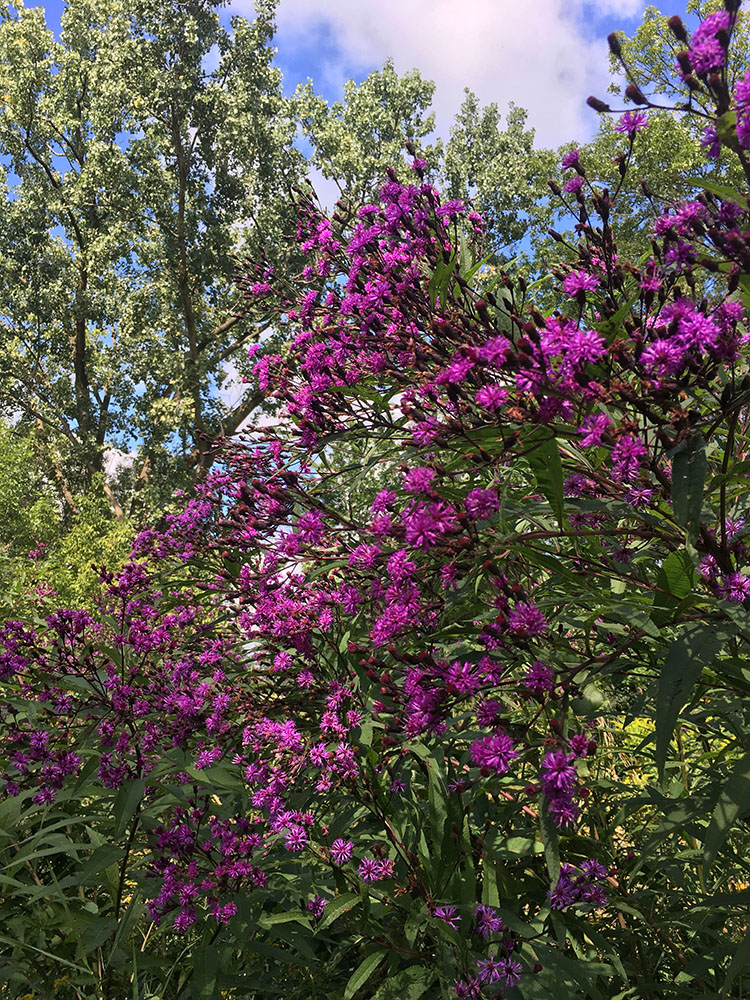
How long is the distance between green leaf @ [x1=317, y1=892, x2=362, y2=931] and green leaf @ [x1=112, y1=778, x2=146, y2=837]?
645mm

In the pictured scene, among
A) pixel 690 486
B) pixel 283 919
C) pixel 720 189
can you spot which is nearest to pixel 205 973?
pixel 283 919

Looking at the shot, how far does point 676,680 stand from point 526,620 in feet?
1.05

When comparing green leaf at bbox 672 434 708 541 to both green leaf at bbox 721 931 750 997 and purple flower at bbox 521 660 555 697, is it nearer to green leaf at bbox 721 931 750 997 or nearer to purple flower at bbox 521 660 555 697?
purple flower at bbox 521 660 555 697

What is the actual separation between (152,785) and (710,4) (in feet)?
91.0

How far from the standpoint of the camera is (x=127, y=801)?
7.28 feet

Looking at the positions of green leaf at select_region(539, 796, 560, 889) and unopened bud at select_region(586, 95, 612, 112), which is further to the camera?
unopened bud at select_region(586, 95, 612, 112)

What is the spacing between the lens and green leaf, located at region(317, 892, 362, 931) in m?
2.04

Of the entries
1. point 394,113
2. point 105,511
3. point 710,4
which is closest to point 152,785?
point 105,511

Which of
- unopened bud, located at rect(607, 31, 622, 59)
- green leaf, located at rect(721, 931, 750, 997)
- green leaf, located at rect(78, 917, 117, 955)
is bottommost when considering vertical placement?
green leaf, located at rect(78, 917, 117, 955)

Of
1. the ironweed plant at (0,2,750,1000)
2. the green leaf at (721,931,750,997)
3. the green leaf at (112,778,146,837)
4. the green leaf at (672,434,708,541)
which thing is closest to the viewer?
the green leaf at (672,434,708,541)

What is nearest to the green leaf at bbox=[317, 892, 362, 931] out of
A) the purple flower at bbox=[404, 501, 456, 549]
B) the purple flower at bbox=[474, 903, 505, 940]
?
the purple flower at bbox=[474, 903, 505, 940]

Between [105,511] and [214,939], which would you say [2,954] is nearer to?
[214,939]

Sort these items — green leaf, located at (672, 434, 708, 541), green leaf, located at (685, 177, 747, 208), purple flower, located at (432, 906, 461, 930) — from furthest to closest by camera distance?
purple flower, located at (432, 906, 461, 930) → green leaf, located at (685, 177, 747, 208) → green leaf, located at (672, 434, 708, 541)

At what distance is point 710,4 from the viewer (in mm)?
22344
